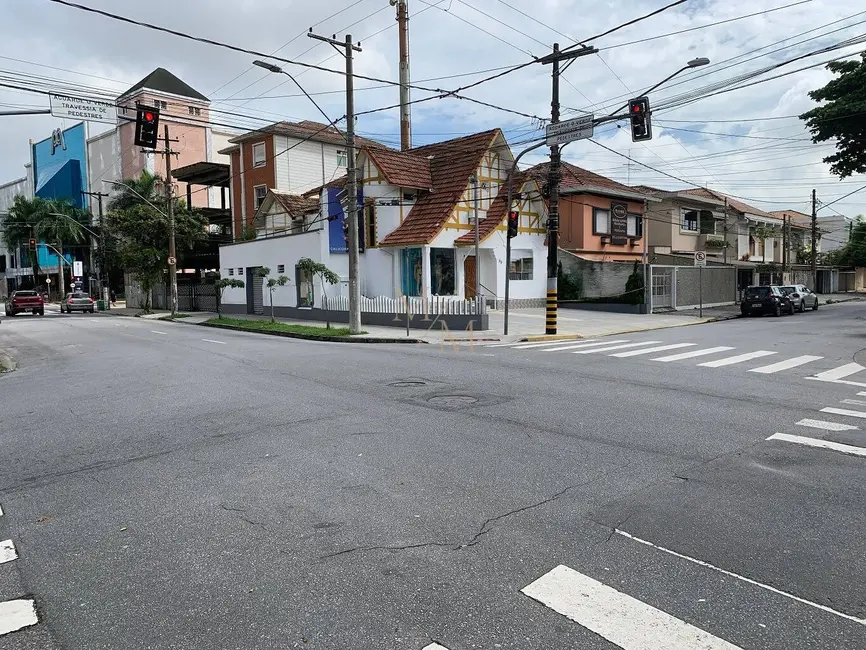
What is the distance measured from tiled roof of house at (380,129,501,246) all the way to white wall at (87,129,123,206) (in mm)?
41507

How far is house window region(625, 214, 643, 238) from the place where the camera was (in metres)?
38.7

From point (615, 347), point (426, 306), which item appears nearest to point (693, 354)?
point (615, 347)

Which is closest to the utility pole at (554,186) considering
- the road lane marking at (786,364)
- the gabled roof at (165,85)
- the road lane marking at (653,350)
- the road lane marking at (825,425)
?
the road lane marking at (653,350)

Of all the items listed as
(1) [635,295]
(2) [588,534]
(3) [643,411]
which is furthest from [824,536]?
(1) [635,295]

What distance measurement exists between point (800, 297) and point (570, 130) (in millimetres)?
Result: 23917

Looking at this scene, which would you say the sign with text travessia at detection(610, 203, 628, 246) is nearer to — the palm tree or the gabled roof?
the palm tree

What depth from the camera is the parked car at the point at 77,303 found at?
4488 centimetres

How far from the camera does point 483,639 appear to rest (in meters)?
3.24

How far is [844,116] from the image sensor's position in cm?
3241

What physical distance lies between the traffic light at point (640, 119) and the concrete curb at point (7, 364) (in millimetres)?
16475

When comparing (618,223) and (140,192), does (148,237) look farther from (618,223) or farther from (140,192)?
(618,223)

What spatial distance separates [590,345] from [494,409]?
999 cm

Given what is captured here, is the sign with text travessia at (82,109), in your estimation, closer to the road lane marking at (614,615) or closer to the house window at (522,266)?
the road lane marking at (614,615)

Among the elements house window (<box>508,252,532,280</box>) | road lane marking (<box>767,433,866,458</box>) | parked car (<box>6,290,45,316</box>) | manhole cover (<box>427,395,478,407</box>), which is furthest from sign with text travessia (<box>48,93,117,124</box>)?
parked car (<box>6,290,45,316</box>)
